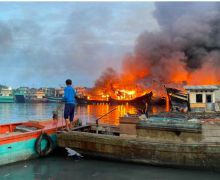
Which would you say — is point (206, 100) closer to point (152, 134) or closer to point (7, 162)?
point (152, 134)

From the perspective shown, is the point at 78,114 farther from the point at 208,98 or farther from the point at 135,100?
the point at 135,100

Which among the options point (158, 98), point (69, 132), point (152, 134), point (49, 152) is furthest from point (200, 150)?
point (158, 98)

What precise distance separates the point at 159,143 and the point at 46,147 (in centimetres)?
513

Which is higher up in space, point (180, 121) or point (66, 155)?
point (180, 121)

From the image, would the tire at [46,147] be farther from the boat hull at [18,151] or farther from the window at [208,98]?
the window at [208,98]

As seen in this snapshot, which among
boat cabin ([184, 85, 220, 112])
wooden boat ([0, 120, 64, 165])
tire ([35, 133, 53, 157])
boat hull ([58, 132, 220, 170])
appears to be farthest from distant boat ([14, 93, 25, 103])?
boat cabin ([184, 85, 220, 112])

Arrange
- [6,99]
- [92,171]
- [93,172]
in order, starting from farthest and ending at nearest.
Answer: [6,99] < [92,171] < [93,172]

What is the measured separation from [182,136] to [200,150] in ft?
2.99

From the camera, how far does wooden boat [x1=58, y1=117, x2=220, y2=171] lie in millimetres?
11766

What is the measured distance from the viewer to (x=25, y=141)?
529 inches

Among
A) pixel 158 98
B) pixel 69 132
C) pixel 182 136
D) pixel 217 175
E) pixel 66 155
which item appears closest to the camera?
pixel 217 175

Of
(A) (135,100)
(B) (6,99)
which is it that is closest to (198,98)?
(A) (135,100)

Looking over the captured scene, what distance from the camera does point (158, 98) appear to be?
279 ft

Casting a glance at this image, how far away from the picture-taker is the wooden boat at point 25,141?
12.7m
